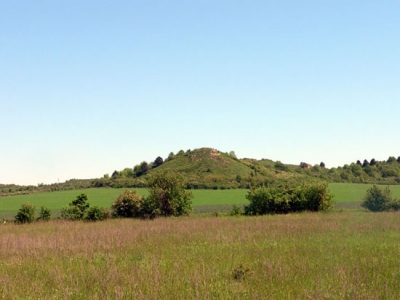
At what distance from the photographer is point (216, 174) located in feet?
337

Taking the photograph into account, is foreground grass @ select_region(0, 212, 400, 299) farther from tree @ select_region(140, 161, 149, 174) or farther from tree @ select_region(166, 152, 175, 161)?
tree @ select_region(166, 152, 175, 161)

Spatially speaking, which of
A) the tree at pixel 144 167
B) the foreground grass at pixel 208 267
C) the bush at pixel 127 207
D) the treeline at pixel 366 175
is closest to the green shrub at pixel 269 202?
the bush at pixel 127 207

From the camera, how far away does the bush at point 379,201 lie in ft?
112

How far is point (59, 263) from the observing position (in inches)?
404

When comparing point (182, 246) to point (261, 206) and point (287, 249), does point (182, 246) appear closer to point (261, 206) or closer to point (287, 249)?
point (287, 249)

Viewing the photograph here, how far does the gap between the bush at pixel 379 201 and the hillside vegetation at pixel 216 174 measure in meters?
48.3

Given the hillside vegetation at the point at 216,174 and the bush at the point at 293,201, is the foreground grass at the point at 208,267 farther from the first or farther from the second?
the hillside vegetation at the point at 216,174

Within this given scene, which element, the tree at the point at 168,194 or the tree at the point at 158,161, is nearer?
the tree at the point at 168,194

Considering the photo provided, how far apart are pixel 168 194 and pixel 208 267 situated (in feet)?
72.4

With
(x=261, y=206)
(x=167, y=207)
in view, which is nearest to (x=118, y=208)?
(x=167, y=207)

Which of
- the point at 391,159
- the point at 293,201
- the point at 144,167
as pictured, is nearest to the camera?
the point at 293,201

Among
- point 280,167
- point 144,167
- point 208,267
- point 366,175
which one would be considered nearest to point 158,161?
point 144,167

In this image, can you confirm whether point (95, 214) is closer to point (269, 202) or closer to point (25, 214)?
point (25, 214)

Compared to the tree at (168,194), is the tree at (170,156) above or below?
above
